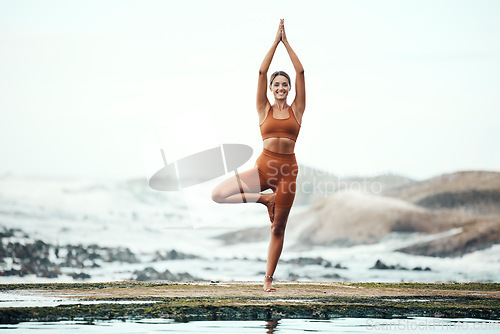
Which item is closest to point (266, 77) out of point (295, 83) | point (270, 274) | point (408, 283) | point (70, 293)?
point (295, 83)

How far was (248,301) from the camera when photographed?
9.07 metres

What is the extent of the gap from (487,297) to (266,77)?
506 cm

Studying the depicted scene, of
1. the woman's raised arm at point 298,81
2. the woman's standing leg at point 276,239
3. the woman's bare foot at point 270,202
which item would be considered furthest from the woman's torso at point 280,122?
the woman's standing leg at point 276,239

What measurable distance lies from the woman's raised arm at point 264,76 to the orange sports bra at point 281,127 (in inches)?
6.9

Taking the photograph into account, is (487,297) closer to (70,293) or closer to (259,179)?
(259,179)

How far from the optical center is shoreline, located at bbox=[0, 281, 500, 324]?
817 cm

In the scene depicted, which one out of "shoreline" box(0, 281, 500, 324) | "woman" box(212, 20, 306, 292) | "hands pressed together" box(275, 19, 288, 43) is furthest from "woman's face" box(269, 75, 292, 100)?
"shoreline" box(0, 281, 500, 324)

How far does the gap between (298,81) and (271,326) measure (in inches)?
156

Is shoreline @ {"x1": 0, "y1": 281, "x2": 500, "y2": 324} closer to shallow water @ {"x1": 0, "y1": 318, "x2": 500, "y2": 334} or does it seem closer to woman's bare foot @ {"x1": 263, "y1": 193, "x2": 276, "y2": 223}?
shallow water @ {"x1": 0, "y1": 318, "x2": 500, "y2": 334}

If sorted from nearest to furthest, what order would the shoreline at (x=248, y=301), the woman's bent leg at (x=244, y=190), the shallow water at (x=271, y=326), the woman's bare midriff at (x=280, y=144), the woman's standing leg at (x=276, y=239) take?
the shallow water at (x=271, y=326), the shoreline at (x=248, y=301), the woman's bare midriff at (x=280, y=144), the woman's bent leg at (x=244, y=190), the woman's standing leg at (x=276, y=239)

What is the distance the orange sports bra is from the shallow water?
2.98m

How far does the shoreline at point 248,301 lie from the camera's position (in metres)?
8.17

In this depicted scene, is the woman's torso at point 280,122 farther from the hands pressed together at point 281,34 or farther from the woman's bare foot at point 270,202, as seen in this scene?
the hands pressed together at point 281,34

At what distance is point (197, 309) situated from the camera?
8.42 metres
